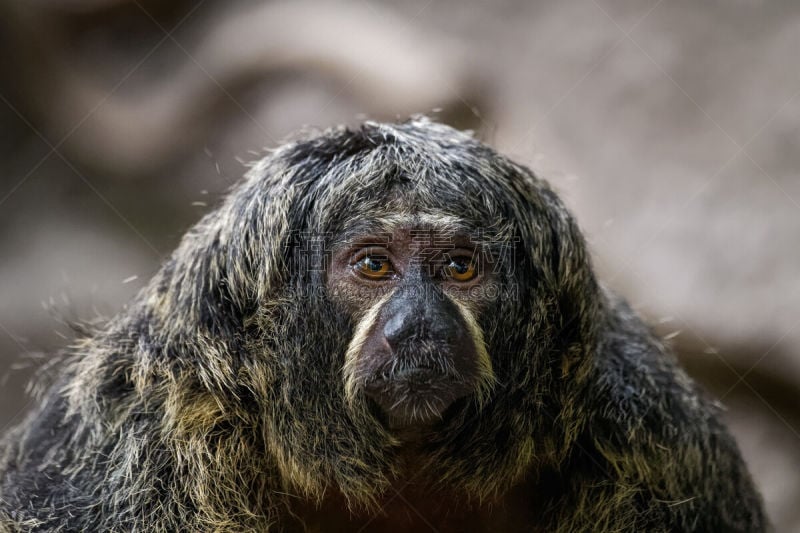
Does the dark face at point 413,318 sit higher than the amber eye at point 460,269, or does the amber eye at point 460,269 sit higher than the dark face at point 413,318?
the amber eye at point 460,269

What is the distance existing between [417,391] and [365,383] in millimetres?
219

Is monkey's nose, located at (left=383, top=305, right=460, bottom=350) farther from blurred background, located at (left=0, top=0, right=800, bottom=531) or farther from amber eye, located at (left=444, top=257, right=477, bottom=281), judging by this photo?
blurred background, located at (left=0, top=0, right=800, bottom=531)

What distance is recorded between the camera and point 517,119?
7.12 meters

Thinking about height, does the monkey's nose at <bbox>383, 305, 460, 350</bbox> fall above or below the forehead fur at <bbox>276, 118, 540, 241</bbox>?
below

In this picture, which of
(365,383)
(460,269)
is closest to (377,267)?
(460,269)

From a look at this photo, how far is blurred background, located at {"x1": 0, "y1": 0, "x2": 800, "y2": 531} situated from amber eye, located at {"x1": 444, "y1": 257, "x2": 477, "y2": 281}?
272 cm

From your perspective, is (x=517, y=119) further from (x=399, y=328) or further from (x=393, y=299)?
(x=399, y=328)

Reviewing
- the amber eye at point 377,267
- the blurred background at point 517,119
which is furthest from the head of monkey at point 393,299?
the blurred background at point 517,119

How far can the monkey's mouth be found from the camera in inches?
128

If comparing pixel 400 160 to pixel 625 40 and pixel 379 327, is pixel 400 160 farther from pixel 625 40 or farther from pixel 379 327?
pixel 625 40

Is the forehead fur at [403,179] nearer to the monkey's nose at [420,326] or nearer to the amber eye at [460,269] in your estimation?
the amber eye at [460,269]

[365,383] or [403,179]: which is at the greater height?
[403,179]

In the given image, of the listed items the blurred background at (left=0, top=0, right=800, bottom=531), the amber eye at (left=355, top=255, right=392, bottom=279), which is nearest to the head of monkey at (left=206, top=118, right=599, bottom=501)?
the amber eye at (left=355, top=255, right=392, bottom=279)

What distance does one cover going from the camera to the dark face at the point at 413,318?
3.25 metres
